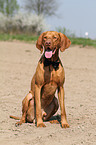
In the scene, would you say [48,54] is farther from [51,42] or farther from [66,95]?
[66,95]

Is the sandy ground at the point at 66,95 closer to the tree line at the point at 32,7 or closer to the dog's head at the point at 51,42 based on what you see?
the dog's head at the point at 51,42

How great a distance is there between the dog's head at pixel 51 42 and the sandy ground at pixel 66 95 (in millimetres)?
1234

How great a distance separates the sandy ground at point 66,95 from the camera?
11.9 feet

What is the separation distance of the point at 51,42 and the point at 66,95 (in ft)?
10.2

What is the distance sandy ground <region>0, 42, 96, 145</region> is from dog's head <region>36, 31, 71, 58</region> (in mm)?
1234

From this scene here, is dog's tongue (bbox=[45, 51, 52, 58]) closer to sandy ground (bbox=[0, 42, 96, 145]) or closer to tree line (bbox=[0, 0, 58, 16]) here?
sandy ground (bbox=[0, 42, 96, 145])

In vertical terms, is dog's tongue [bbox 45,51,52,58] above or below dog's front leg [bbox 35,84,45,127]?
above

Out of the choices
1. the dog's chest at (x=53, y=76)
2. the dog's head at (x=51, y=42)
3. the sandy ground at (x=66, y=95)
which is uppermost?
the dog's head at (x=51, y=42)

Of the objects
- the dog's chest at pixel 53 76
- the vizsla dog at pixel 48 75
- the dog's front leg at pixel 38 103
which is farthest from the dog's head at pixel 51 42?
the dog's front leg at pixel 38 103

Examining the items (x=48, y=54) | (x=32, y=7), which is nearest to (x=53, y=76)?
(x=48, y=54)

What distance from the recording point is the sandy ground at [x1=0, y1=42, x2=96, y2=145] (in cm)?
363

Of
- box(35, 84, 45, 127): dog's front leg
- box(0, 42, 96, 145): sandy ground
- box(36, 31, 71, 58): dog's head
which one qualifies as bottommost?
box(0, 42, 96, 145): sandy ground

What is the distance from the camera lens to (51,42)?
155 inches

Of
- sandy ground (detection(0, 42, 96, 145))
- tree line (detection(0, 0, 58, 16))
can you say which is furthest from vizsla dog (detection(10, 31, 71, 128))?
tree line (detection(0, 0, 58, 16))
